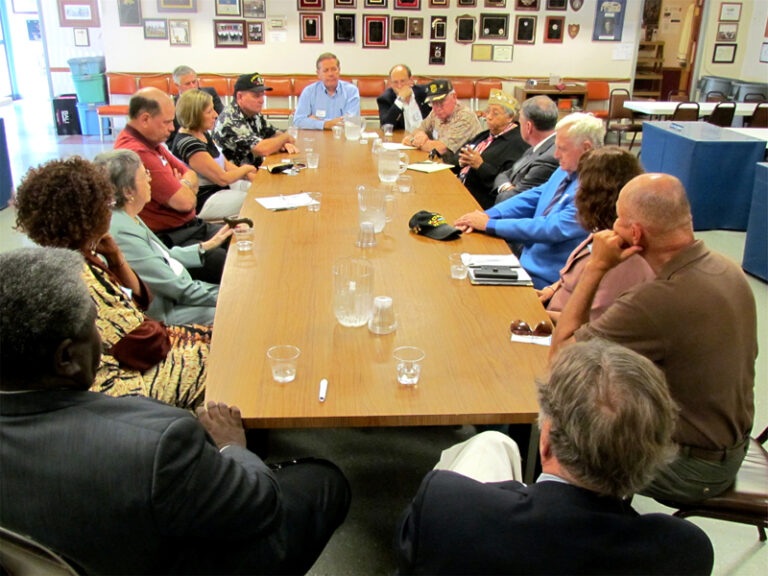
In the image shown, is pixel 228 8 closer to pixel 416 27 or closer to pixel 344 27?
pixel 344 27

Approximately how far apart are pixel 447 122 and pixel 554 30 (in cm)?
569

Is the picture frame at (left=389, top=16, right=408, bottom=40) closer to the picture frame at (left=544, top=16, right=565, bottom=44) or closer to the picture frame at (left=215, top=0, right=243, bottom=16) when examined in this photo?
the picture frame at (left=544, top=16, right=565, bottom=44)

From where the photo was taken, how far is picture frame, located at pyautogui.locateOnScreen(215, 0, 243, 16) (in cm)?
923

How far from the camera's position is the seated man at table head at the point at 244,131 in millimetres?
4879

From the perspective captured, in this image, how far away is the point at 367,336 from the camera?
6.59 ft

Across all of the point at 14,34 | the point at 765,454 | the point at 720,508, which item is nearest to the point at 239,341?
the point at 720,508

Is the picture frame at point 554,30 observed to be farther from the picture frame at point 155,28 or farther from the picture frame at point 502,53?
the picture frame at point 155,28

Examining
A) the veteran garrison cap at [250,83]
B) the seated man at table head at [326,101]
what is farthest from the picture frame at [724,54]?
the veteran garrison cap at [250,83]

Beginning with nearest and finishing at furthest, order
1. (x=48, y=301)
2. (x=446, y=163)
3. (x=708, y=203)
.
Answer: (x=48, y=301), (x=446, y=163), (x=708, y=203)

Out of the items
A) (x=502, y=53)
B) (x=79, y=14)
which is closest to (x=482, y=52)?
(x=502, y=53)

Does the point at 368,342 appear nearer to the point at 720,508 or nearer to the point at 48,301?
the point at 48,301

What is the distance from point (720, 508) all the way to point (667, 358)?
505 mm

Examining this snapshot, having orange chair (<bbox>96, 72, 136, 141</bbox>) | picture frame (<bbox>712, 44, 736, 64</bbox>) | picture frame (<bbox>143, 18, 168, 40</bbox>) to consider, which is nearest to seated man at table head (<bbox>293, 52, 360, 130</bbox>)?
picture frame (<bbox>143, 18, 168, 40</bbox>)

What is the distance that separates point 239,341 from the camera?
197 centimetres
